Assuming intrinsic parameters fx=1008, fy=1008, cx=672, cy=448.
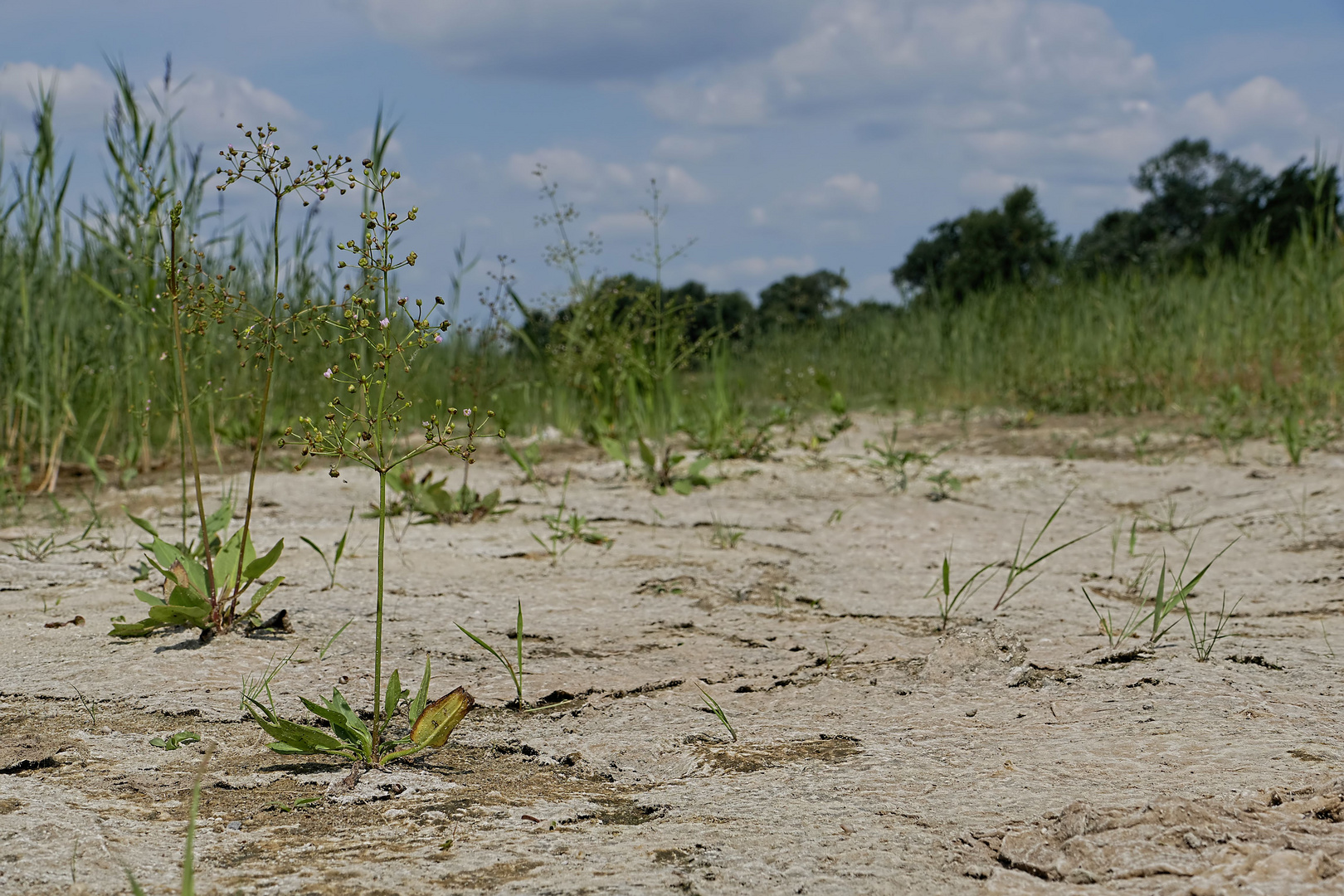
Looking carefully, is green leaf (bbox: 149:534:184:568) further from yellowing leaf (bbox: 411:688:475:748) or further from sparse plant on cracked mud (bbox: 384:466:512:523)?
sparse plant on cracked mud (bbox: 384:466:512:523)

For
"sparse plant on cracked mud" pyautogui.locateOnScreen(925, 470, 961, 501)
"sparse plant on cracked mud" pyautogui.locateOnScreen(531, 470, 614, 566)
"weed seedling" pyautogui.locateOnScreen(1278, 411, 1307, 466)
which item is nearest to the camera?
"sparse plant on cracked mud" pyautogui.locateOnScreen(531, 470, 614, 566)

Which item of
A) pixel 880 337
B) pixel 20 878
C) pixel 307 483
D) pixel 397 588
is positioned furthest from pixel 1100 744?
pixel 880 337

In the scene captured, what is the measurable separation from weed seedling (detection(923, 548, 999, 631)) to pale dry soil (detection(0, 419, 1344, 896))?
4cm

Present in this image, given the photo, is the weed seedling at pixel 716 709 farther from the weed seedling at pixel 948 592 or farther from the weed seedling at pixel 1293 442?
the weed seedling at pixel 1293 442

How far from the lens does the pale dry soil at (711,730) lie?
97 cm

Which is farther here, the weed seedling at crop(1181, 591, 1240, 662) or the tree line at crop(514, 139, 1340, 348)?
the tree line at crop(514, 139, 1340, 348)

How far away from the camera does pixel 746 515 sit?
327cm

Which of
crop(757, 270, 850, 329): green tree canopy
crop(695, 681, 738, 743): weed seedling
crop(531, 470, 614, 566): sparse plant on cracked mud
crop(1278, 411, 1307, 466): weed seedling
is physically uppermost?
crop(757, 270, 850, 329): green tree canopy

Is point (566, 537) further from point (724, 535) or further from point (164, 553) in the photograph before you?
point (164, 553)

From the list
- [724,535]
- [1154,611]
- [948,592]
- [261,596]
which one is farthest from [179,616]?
[1154,611]

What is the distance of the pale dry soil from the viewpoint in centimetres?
97

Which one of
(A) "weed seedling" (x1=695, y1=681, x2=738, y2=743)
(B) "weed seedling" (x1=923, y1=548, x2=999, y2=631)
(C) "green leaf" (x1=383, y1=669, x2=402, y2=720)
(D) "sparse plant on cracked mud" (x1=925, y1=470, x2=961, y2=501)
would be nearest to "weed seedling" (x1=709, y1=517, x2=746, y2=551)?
(B) "weed seedling" (x1=923, y1=548, x2=999, y2=631)

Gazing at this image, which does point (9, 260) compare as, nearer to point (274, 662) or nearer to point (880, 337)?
point (274, 662)

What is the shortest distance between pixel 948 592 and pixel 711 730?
685 mm
